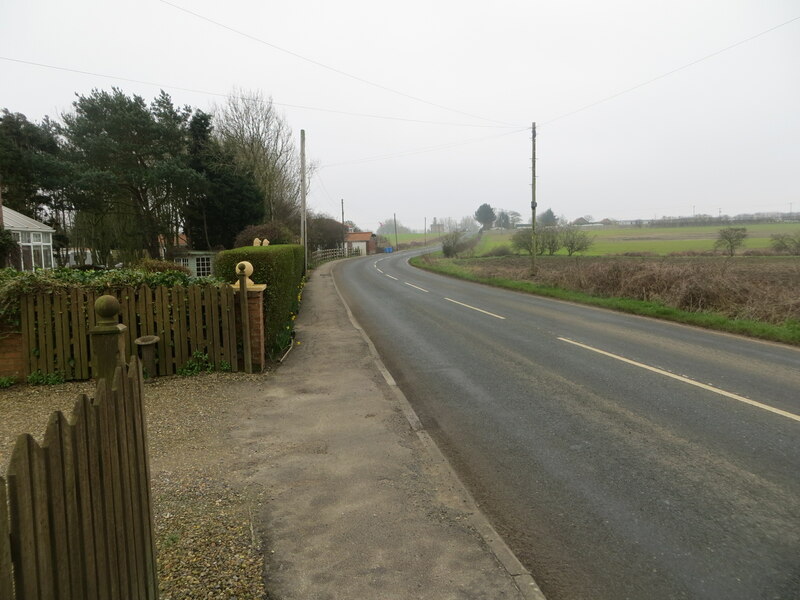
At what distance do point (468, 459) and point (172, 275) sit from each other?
5.59 metres

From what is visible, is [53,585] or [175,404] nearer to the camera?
[53,585]

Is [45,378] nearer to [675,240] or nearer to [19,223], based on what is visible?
[19,223]

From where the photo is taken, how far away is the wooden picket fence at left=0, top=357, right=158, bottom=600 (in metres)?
1.54

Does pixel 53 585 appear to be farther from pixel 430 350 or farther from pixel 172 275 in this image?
pixel 430 350

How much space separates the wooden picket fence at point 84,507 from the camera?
154 cm

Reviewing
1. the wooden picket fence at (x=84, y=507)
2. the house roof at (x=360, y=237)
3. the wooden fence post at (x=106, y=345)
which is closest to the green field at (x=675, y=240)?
the house roof at (x=360, y=237)

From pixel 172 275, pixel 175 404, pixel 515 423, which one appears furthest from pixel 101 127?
pixel 515 423

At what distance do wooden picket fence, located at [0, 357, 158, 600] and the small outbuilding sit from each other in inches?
3106

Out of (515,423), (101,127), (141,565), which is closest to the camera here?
(141,565)

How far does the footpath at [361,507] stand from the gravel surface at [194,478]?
0.47ft

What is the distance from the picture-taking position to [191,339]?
7.50m

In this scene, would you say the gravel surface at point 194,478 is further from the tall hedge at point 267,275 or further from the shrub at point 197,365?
the tall hedge at point 267,275

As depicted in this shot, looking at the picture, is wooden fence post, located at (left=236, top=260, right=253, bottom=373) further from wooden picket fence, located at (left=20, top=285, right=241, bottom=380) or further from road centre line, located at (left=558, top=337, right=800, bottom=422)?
road centre line, located at (left=558, top=337, right=800, bottom=422)

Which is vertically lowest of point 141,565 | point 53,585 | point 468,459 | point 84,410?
point 468,459
